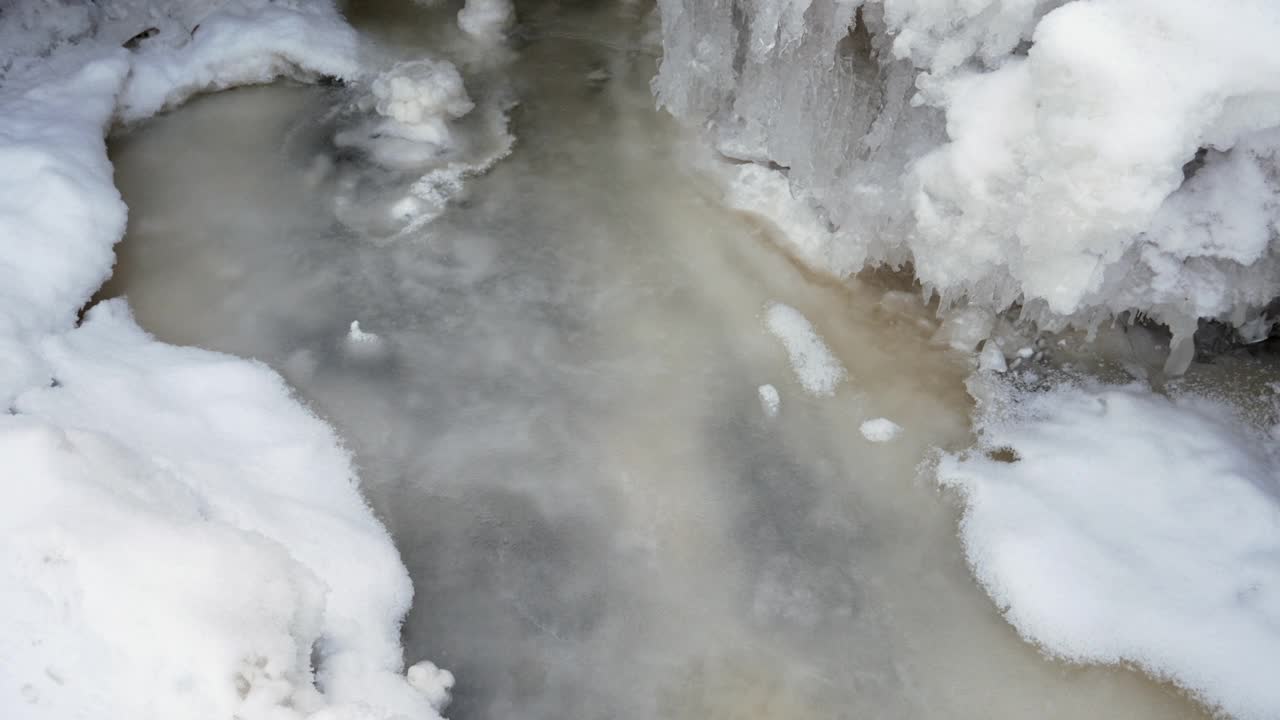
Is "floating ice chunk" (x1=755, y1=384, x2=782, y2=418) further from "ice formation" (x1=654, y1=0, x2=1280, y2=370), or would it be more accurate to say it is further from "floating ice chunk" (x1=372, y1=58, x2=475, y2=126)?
"floating ice chunk" (x1=372, y1=58, x2=475, y2=126)

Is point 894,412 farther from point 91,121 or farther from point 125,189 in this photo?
point 91,121

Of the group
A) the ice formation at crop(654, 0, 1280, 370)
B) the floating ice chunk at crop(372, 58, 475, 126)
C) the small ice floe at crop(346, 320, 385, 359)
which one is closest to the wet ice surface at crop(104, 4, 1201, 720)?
the small ice floe at crop(346, 320, 385, 359)

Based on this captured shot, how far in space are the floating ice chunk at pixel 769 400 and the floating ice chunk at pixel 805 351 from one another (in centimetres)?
19

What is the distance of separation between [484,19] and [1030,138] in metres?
4.94

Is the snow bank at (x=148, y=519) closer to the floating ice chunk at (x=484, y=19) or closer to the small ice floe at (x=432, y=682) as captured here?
the small ice floe at (x=432, y=682)

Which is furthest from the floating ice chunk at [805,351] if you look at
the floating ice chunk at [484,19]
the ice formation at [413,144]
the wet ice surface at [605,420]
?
the floating ice chunk at [484,19]

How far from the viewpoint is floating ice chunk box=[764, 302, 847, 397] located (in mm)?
4836

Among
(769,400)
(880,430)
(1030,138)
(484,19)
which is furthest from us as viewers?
(484,19)

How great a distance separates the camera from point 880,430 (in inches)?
180

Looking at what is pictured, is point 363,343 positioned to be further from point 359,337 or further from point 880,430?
point 880,430

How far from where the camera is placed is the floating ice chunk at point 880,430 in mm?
4562

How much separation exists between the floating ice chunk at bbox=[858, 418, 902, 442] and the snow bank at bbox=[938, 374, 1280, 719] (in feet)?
0.97

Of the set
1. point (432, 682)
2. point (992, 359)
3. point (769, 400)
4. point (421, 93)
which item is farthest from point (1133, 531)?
point (421, 93)

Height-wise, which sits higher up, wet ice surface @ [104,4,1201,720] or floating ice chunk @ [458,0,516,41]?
floating ice chunk @ [458,0,516,41]
